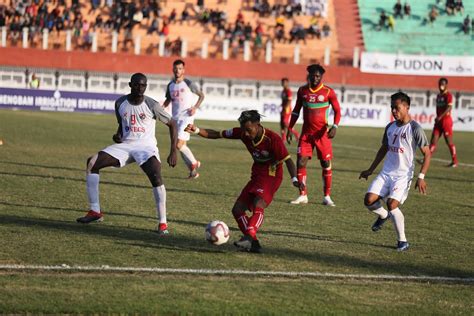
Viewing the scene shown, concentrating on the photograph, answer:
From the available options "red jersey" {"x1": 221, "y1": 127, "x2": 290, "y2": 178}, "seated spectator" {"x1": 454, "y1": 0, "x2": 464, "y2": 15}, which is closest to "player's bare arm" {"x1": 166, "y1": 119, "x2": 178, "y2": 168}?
"red jersey" {"x1": 221, "y1": 127, "x2": 290, "y2": 178}

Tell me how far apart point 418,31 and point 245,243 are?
5177cm

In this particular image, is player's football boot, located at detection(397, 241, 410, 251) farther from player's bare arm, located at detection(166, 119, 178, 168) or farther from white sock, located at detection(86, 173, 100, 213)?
white sock, located at detection(86, 173, 100, 213)

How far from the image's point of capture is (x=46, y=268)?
8.97 m

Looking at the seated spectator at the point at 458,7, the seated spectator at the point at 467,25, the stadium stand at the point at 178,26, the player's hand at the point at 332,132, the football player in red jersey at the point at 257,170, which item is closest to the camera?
the football player in red jersey at the point at 257,170

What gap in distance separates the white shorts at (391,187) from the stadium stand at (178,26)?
145ft

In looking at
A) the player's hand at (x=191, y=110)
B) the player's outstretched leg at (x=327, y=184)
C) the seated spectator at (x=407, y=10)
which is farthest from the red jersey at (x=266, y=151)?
the seated spectator at (x=407, y=10)

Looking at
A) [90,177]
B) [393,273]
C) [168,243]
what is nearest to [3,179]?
[90,177]

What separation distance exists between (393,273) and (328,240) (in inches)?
84.4

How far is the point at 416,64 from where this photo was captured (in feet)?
175

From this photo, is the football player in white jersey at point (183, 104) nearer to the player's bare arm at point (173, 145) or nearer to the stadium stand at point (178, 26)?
the player's bare arm at point (173, 145)

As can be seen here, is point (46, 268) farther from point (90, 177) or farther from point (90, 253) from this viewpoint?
point (90, 177)

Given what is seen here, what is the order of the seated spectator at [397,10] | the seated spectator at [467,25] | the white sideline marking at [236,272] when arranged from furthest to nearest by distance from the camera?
the seated spectator at [397,10] < the seated spectator at [467,25] < the white sideline marking at [236,272]

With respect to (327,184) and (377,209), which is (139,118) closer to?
(377,209)

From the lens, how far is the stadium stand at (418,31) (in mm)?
Answer: 58688
